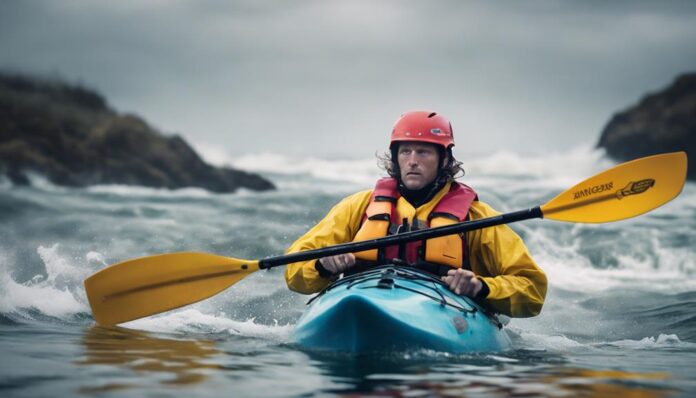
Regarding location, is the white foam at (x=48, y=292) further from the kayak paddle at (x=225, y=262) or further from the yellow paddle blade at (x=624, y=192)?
the yellow paddle blade at (x=624, y=192)

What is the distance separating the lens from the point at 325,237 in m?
5.64

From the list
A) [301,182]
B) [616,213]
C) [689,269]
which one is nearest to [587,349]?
[616,213]

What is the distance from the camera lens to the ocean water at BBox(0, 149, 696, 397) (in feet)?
13.1

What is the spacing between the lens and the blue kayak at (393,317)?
454cm

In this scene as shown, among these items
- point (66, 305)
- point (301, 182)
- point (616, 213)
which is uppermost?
point (301, 182)

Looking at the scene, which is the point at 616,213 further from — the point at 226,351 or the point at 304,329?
the point at 226,351

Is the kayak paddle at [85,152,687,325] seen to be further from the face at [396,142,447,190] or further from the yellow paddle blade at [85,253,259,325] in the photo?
the face at [396,142,447,190]

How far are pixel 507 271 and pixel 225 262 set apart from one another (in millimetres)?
1757

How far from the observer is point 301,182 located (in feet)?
72.2

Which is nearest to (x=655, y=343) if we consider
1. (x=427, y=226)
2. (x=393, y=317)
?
(x=427, y=226)

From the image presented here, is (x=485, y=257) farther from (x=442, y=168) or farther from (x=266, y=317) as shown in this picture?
(x=266, y=317)

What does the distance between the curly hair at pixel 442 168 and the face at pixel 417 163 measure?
5cm

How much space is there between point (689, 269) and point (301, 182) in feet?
37.6

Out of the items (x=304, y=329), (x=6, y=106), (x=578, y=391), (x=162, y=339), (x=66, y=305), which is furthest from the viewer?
(x=6, y=106)
